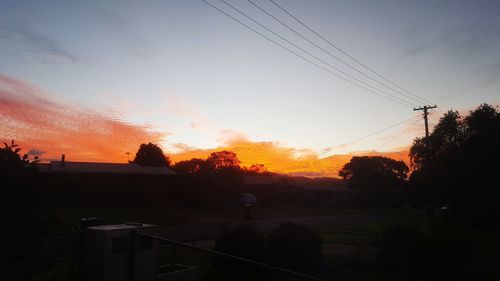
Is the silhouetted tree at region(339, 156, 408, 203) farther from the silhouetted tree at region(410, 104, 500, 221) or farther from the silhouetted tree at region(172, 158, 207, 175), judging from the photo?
the silhouetted tree at region(172, 158, 207, 175)

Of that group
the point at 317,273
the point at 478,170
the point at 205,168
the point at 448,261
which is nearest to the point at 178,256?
the point at 317,273

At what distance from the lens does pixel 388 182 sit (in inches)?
3228

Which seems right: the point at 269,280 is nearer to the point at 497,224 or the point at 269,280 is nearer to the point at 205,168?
the point at 497,224

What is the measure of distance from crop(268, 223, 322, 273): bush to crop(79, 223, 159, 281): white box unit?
6.29 meters

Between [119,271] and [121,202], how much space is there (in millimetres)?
37557

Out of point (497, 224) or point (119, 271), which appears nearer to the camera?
point (119, 271)

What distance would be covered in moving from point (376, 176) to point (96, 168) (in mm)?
56138

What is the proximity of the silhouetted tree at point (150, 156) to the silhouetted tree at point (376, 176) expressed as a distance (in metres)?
36.5

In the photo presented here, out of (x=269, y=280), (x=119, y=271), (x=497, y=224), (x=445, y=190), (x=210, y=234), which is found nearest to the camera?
(x=119, y=271)

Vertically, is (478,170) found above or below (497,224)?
above

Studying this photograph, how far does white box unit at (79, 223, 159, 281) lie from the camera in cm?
650

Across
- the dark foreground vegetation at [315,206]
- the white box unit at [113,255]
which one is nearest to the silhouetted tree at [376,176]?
the dark foreground vegetation at [315,206]

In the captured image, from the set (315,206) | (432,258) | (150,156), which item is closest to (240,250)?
(432,258)

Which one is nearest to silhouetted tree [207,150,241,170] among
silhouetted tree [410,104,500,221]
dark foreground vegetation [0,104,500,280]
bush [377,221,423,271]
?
dark foreground vegetation [0,104,500,280]
